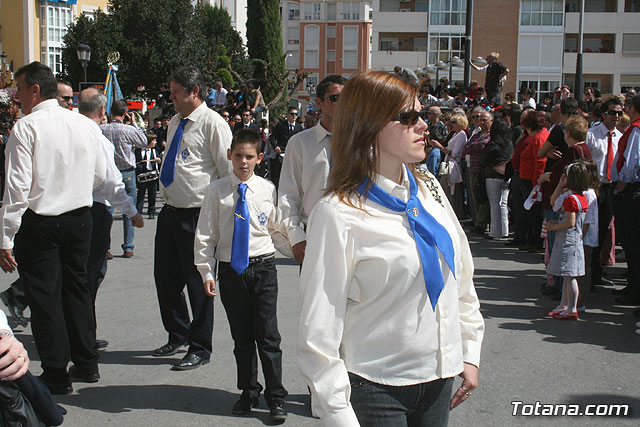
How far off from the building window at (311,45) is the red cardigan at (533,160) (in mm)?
90066

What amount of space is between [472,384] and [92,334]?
374 cm

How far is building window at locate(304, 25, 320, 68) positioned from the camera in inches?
3915

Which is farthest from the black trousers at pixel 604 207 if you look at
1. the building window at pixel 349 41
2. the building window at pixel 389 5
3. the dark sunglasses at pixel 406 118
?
the building window at pixel 349 41

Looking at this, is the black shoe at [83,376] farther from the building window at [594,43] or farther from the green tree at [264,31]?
the green tree at [264,31]

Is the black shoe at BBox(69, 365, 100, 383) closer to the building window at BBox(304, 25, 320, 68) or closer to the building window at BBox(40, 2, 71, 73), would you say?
the building window at BBox(40, 2, 71, 73)

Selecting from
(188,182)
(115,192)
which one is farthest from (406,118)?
(115,192)

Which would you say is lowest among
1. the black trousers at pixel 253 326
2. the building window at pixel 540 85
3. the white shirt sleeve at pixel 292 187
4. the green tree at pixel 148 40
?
the black trousers at pixel 253 326

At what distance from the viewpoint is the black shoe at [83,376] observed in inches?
216

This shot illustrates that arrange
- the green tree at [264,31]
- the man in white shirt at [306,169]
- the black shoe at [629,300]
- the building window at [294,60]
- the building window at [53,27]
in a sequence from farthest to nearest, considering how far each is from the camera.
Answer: the building window at [294,60], the green tree at [264,31], the building window at [53,27], the black shoe at [629,300], the man in white shirt at [306,169]

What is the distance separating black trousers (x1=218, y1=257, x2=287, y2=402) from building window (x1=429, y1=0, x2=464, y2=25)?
5864 cm

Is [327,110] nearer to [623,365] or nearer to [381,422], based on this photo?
[381,422]

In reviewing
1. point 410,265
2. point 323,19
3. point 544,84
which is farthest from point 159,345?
point 323,19

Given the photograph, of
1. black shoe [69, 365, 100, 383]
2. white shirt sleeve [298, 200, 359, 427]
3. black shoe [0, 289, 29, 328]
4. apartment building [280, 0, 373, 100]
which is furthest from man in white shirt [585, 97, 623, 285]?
apartment building [280, 0, 373, 100]

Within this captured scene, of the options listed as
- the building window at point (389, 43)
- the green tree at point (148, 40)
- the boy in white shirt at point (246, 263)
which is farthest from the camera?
the building window at point (389, 43)
